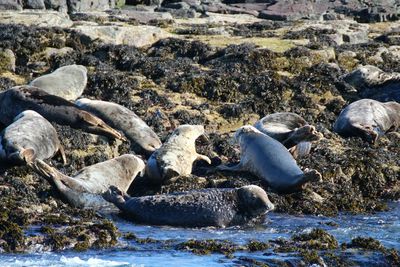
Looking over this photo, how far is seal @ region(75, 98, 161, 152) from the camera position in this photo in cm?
1283

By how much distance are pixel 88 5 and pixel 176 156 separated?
11.5 meters

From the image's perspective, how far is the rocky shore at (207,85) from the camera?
10.4 m

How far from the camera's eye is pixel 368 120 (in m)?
14.4

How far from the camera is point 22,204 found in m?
10.4

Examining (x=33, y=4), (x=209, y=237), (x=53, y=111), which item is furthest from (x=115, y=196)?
(x=33, y=4)

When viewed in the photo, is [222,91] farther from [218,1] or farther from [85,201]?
[218,1]

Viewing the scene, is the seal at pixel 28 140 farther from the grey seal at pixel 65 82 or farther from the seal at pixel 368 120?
the seal at pixel 368 120

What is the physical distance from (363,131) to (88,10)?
1019 cm

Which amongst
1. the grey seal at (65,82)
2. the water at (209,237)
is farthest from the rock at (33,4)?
the water at (209,237)

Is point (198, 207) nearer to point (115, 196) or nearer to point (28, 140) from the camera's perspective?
point (115, 196)

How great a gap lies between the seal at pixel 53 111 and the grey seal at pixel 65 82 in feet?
3.14

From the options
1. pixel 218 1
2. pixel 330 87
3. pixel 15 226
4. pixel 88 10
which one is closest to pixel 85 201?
pixel 15 226

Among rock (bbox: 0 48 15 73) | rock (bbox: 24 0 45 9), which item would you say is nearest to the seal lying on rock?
rock (bbox: 0 48 15 73)

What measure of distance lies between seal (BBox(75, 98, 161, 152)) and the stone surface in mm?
4992
